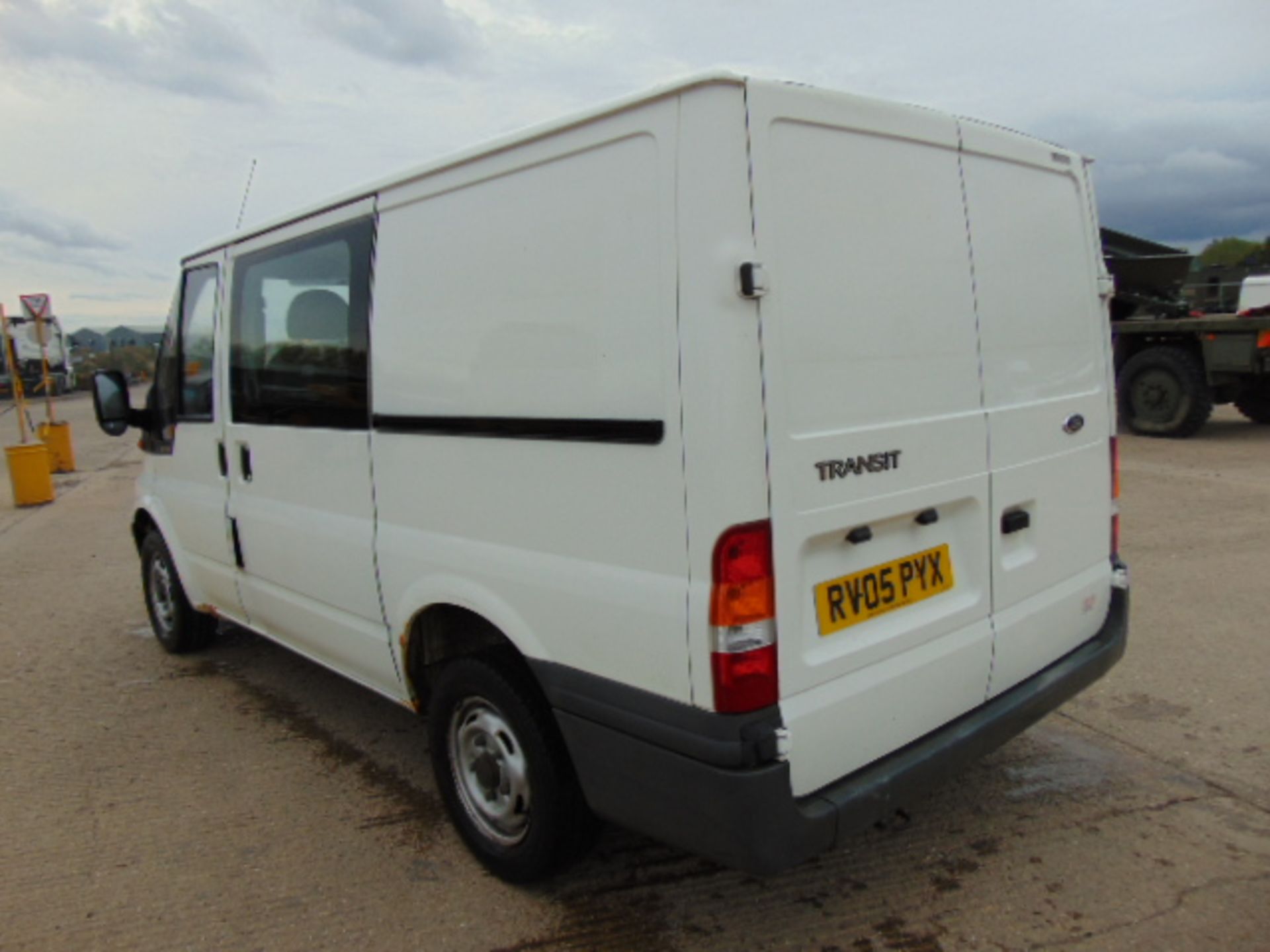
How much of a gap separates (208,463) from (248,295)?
2.82ft

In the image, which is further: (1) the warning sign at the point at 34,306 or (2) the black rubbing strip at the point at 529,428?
(1) the warning sign at the point at 34,306

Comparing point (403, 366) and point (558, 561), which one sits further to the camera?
point (403, 366)

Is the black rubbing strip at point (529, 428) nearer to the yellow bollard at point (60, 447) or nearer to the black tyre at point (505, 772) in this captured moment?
the black tyre at point (505, 772)

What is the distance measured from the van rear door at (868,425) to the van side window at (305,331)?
1.52 metres

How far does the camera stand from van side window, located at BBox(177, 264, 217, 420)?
399 centimetres

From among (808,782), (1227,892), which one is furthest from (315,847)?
(1227,892)

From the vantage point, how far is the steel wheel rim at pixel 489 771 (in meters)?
2.67

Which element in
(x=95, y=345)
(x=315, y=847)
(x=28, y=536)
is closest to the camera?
(x=315, y=847)

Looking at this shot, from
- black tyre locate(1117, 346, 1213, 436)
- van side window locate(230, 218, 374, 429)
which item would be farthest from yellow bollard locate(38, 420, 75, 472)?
black tyre locate(1117, 346, 1213, 436)

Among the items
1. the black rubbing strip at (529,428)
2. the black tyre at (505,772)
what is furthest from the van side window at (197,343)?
the black tyre at (505,772)

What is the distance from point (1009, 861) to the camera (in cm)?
277

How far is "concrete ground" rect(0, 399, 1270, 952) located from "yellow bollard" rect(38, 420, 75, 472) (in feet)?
33.1

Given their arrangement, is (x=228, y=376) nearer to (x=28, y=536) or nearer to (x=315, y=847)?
(x=315, y=847)

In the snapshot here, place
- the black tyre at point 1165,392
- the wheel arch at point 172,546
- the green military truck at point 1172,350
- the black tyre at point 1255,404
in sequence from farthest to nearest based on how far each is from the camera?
the black tyre at point 1255,404
the black tyre at point 1165,392
the green military truck at point 1172,350
the wheel arch at point 172,546
